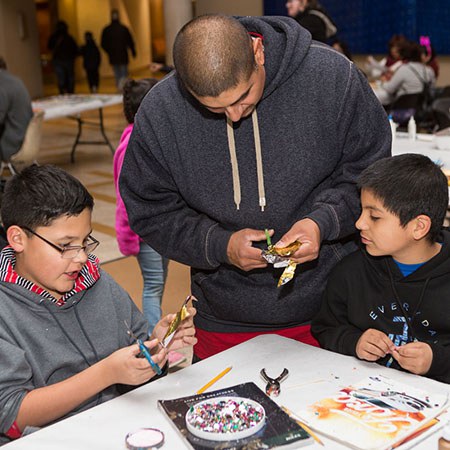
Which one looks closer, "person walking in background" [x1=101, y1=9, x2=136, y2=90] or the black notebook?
the black notebook

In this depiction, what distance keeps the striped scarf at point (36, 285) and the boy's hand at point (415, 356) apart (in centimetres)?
Result: 88

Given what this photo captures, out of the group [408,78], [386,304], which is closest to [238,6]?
[408,78]

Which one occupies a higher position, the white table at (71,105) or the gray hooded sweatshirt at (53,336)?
the gray hooded sweatshirt at (53,336)

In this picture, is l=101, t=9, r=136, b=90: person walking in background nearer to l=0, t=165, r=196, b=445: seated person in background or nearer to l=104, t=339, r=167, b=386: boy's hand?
l=0, t=165, r=196, b=445: seated person in background

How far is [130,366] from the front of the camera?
1718mm

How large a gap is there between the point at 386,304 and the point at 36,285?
1.01m

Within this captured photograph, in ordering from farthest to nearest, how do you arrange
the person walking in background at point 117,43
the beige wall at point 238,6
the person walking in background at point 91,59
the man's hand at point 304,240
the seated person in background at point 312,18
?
1. the person walking in background at point 91,59
2. the person walking in background at point 117,43
3. the beige wall at point 238,6
4. the seated person in background at point 312,18
5. the man's hand at point 304,240

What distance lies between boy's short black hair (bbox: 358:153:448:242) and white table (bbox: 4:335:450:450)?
0.48 m

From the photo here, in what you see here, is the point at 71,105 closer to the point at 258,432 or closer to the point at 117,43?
the point at 117,43

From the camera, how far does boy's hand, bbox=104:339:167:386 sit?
172 centimetres

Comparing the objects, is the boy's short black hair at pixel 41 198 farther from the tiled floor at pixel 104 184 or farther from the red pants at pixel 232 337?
the tiled floor at pixel 104 184

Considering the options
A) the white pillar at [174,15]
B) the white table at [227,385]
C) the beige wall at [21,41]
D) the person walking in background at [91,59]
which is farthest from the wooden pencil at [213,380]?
the beige wall at [21,41]

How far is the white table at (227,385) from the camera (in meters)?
1.60

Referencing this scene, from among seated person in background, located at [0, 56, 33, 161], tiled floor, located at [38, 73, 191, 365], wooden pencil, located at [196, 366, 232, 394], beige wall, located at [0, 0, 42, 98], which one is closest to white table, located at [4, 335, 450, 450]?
wooden pencil, located at [196, 366, 232, 394]
